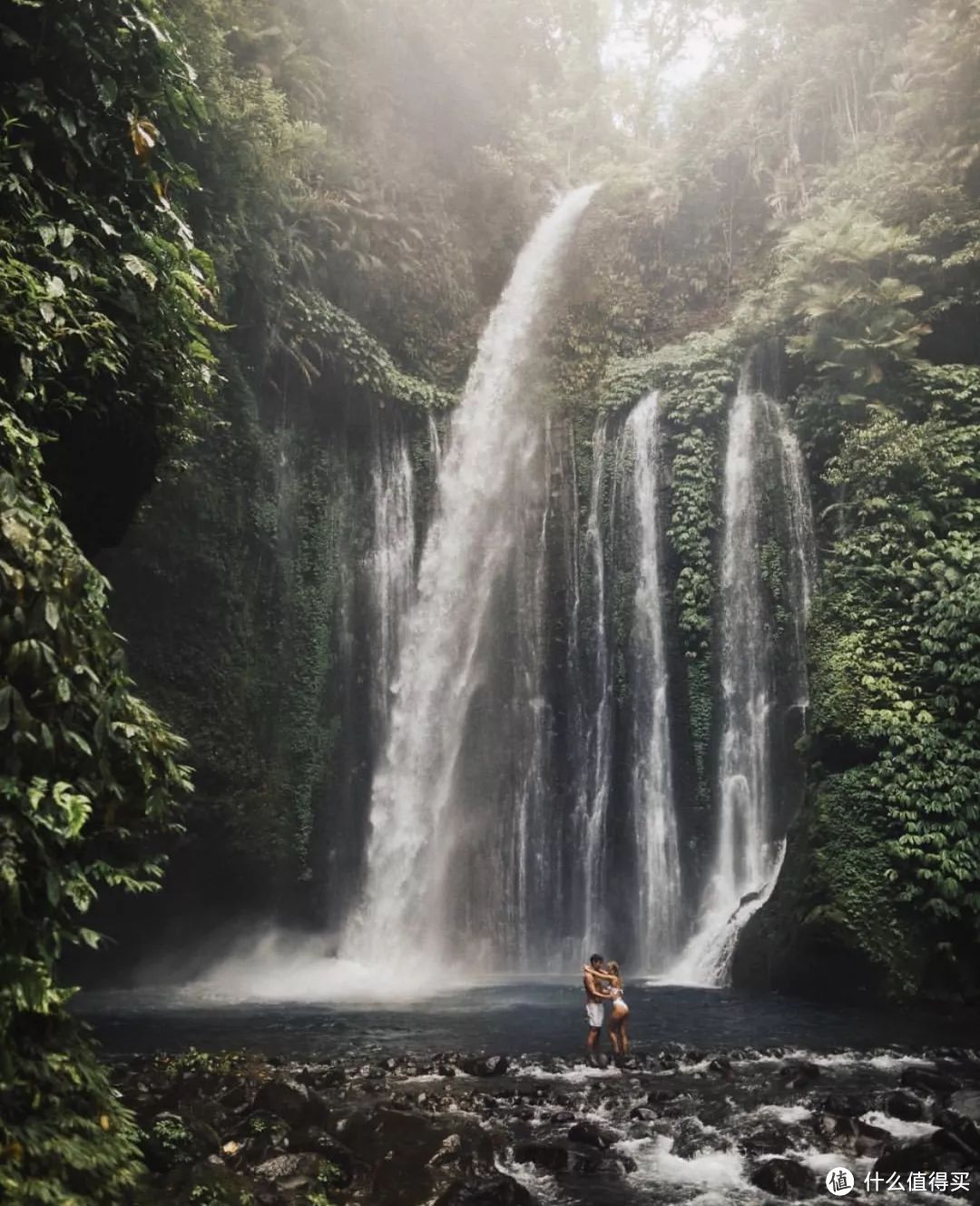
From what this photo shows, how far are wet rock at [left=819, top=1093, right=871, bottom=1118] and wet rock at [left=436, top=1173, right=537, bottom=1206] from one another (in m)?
3.06

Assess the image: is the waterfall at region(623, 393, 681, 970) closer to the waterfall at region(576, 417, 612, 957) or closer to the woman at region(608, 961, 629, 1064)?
the waterfall at region(576, 417, 612, 957)

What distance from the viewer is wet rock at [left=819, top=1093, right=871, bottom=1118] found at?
23.4 ft

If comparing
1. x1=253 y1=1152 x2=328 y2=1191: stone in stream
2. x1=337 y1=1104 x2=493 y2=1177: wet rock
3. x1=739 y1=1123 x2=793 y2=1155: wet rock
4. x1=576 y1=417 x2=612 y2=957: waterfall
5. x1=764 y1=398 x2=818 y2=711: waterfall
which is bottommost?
x1=739 y1=1123 x2=793 y2=1155: wet rock

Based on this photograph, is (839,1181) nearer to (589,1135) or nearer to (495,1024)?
(589,1135)

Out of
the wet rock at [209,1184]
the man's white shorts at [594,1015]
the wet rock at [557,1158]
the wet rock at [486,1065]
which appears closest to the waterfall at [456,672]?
the man's white shorts at [594,1015]

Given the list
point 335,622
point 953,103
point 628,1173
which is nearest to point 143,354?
point 628,1173

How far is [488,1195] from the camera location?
5449 millimetres

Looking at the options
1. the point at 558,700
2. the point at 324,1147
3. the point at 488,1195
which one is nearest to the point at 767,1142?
the point at 488,1195

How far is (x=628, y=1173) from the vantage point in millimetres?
6164

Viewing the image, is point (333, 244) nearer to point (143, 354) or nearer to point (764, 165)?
point (764, 165)

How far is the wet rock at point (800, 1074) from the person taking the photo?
800 centimetres

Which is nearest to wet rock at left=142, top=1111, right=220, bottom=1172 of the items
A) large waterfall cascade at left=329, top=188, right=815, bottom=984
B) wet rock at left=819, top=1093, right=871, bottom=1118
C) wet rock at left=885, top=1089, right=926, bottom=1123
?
wet rock at left=819, top=1093, right=871, bottom=1118

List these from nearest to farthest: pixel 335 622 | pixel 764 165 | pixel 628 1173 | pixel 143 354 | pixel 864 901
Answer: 1. pixel 628 1173
2. pixel 143 354
3. pixel 864 901
4. pixel 335 622
5. pixel 764 165

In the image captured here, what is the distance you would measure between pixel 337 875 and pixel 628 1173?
1097 cm
